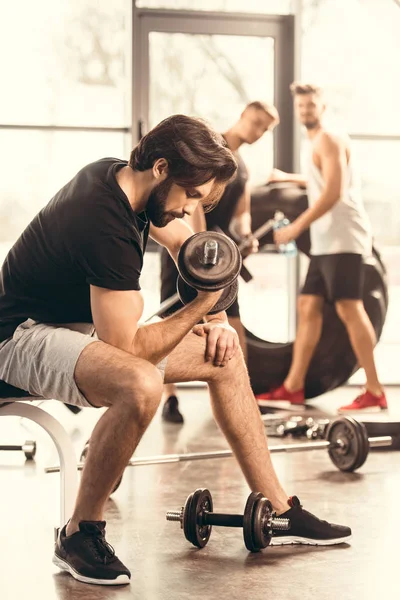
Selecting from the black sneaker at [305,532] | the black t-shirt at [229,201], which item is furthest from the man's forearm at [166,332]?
the black t-shirt at [229,201]

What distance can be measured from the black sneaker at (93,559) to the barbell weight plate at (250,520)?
0.92ft

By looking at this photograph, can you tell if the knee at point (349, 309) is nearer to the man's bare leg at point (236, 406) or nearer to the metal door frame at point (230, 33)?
the metal door frame at point (230, 33)

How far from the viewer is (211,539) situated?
2230 millimetres

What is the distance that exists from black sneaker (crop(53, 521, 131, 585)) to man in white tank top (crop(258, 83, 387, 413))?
263 centimetres

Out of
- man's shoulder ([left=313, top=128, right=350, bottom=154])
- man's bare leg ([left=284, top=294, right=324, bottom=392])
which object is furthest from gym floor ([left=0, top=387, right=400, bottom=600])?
man's shoulder ([left=313, top=128, right=350, bottom=154])

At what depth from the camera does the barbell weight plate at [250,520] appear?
6.63ft

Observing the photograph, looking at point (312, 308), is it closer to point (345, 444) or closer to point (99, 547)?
point (345, 444)

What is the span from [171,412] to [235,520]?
2.13 m

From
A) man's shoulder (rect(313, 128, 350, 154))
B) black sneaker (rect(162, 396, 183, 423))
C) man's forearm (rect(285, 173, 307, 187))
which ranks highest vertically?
man's shoulder (rect(313, 128, 350, 154))

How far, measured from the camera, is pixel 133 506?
2.57 m

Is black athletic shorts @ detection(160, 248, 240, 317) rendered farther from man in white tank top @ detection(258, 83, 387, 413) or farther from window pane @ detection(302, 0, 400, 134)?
window pane @ detection(302, 0, 400, 134)

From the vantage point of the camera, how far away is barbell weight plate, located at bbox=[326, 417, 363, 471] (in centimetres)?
296

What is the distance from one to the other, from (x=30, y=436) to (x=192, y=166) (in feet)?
6.88

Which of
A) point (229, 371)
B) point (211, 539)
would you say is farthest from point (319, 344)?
point (229, 371)
